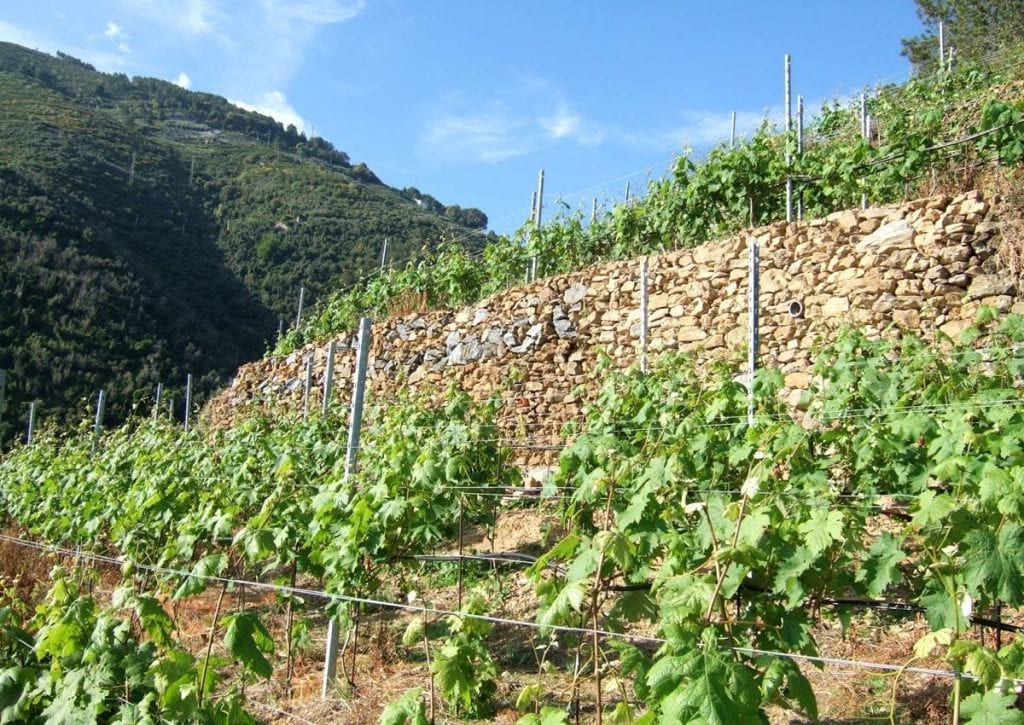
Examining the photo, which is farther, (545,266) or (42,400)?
(42,400)

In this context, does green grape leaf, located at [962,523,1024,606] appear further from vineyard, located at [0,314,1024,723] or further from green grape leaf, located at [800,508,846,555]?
green grape leaf, located at [800,508,846,555]

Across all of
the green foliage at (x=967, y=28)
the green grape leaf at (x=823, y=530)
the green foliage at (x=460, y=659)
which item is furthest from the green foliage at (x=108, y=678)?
the green foliage at (x=967, y=28)

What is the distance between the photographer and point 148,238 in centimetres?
2686

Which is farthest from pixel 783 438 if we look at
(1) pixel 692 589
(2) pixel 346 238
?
(2) pixel 346 238

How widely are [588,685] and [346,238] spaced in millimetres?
27473

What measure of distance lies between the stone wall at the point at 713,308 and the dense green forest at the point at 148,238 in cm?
345

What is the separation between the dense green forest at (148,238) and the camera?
1977 cm

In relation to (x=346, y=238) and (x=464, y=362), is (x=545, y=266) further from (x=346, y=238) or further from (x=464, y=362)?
(x=346, y=238)

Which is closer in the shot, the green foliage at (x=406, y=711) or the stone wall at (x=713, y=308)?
the green foliage at (x=406, y=711)

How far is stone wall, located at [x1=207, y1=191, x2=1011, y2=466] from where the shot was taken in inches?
229

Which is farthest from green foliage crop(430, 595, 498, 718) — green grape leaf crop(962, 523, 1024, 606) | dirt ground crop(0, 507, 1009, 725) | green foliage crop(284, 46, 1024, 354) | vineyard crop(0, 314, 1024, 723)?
green foliage crop(284, 46, 1024, 354)

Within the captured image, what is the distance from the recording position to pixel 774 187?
25.6 ft

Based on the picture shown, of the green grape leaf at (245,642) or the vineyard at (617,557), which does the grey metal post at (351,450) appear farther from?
the green grape leaf at (245,642)

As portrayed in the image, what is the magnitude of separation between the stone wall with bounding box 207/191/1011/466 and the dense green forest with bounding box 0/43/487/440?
3453 mm
